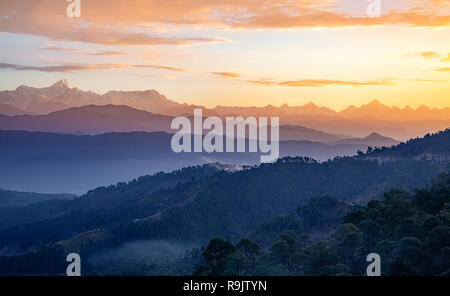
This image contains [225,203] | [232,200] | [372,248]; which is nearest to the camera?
[372,248]

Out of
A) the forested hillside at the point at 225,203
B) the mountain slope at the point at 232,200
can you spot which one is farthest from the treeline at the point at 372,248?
the mountain slope at the point at 232,200

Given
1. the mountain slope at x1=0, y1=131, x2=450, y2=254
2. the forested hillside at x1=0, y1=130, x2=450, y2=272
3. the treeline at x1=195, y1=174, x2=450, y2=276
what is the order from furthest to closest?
the mountain slope at x1=0, y1=131, x2=450, y2=254 < the forested hillside at x1=0, y1=130, x2=450, y2=272 < the treeline at x1=195, y1=174, x2=450, y2=276

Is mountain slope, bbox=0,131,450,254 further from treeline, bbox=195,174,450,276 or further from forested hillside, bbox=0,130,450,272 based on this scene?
treeline, bbox=195,174,450,276

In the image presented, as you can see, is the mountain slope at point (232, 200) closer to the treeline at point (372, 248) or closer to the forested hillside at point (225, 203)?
the forested hillside at point (225, 203)

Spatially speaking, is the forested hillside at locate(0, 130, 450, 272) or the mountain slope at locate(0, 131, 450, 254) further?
the mountain slope at locate(0, 131, 450, 254)

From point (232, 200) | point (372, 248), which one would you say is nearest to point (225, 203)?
point (232, 200)

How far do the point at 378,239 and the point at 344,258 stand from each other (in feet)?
14.1

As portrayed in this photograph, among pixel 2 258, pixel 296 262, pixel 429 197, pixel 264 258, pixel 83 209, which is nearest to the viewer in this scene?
pixel 296 262

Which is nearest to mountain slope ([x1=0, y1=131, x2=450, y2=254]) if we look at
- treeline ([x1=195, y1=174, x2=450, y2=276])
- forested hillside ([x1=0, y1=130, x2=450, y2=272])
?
forested hillside ([x1=0, y1=130, x2=450, y2=272])

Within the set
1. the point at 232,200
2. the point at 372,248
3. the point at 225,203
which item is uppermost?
the point at 372,248

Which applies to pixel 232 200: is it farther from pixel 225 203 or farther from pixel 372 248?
pixel 372 248
